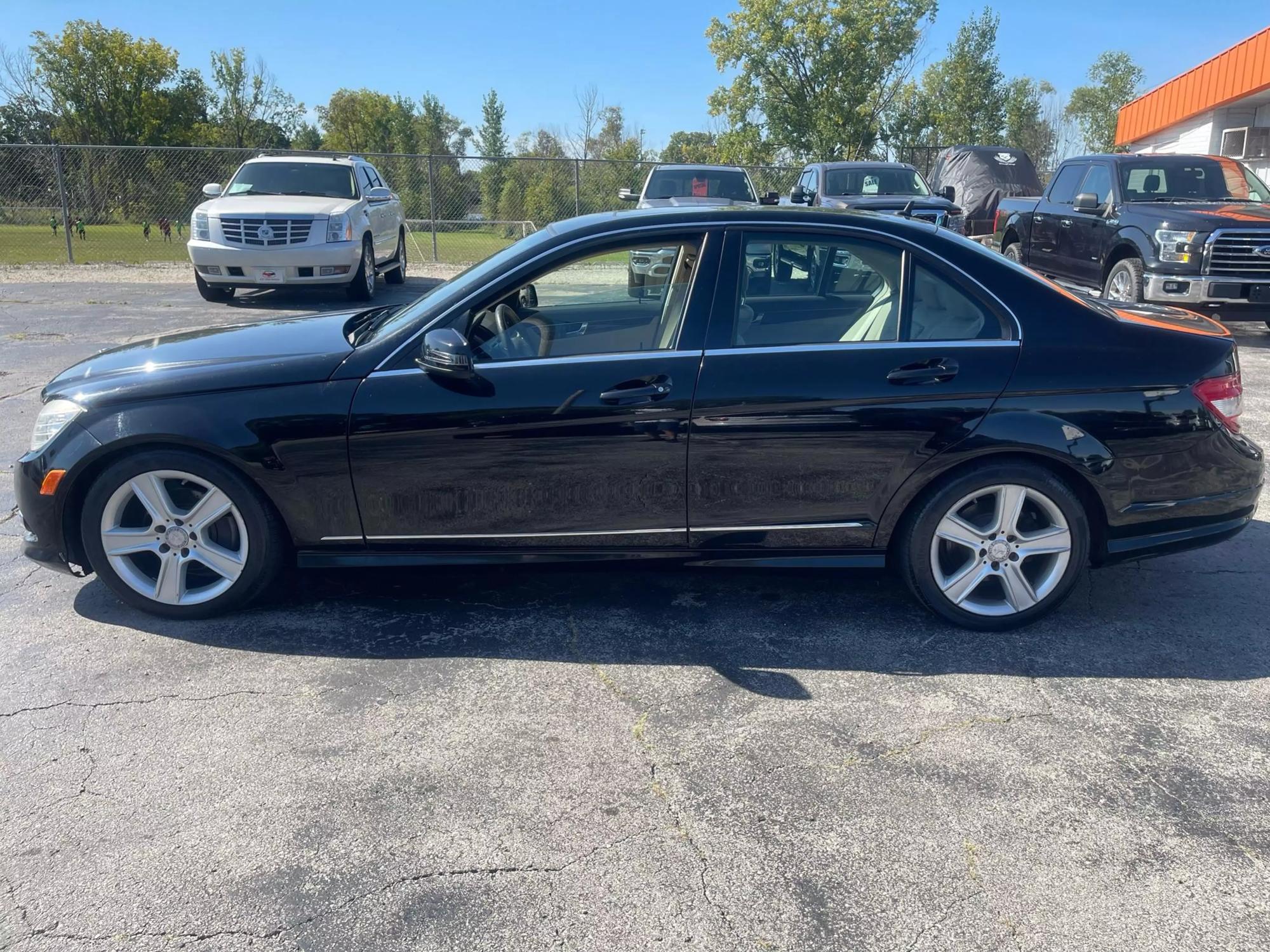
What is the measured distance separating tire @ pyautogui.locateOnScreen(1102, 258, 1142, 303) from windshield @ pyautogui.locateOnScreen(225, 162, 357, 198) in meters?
A: 9.56

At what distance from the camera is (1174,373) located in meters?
3.94

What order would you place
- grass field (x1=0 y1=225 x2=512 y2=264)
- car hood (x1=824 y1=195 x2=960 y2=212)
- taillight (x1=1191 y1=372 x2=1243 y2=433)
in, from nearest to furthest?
taillight (x1=1191 y1=372 x2=1243 y2=433) < car hood (x1=824 y1=195 x2=960 y2=212) < grass field (x1=0 y1=225 x2=512 y2=264)

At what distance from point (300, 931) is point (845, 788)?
1.55 meters

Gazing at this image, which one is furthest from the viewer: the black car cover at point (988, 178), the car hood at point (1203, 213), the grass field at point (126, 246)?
the black car cover at point (988, 178)

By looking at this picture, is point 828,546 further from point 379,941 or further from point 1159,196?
point 1159,196

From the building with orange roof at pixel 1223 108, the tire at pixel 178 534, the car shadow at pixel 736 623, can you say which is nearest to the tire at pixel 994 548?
the car shadow at pixel 736 623

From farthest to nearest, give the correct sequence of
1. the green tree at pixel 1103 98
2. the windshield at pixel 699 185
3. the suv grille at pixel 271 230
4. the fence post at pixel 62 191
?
1. the green tree at pixel 1103 98
2. the fence post at pixel 62 191
3. the windshield at pixel 699 185
4. the suv grille at pixel 271 230


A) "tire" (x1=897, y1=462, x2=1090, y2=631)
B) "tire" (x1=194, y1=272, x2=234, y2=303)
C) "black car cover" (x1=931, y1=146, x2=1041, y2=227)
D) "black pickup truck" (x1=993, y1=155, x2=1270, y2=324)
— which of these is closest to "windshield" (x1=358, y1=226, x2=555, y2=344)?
"tire" (x1=897, y1=462, x2=1090, y2=631)

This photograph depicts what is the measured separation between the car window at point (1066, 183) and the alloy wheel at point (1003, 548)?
32.7 feet

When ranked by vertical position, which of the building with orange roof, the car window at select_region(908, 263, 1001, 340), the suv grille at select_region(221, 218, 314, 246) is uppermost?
the building with orange roof

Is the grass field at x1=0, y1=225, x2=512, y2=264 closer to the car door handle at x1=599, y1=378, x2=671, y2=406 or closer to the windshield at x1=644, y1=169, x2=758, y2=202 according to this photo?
the windshield at x1=644, y1=169, x2=758, y2=202

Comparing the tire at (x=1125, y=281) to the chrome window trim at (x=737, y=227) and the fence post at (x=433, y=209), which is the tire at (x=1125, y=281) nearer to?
the chrome window trim at (x=737, y=227)

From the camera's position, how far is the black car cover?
69.1 feet

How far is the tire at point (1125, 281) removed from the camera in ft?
35.5
